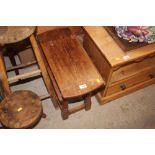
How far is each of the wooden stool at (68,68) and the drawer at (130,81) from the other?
30cm

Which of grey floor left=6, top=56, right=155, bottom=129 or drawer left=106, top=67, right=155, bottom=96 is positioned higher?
drawer left=106, top=67, right=155, bottom=96

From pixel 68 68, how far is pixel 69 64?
1.8 inches

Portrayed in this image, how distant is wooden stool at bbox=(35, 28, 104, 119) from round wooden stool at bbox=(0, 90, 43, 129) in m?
0.25

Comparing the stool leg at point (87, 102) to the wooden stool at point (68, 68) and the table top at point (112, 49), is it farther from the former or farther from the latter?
the table top at point (112, 49)

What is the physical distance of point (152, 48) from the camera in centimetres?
202

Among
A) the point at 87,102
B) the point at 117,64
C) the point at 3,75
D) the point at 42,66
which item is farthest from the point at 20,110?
the point at 117,64

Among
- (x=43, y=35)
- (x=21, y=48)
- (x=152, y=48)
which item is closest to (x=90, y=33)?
(x=43, y=35)

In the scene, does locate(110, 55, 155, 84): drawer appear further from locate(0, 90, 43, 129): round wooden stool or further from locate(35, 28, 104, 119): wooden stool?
locate(0, 90, 43, 129): round wooden stool

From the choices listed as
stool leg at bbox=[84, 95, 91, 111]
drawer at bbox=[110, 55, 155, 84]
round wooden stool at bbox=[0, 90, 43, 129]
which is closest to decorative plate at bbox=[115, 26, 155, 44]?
drawer at bbox=[110, 55, 155, 84]

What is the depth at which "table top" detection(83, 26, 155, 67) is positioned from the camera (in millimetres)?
1907

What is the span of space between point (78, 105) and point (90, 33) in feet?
2.56

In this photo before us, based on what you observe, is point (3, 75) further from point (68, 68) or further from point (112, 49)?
point (112, 49)

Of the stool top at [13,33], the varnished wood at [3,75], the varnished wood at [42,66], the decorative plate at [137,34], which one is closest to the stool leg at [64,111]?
the varnished wood at [42,66]
